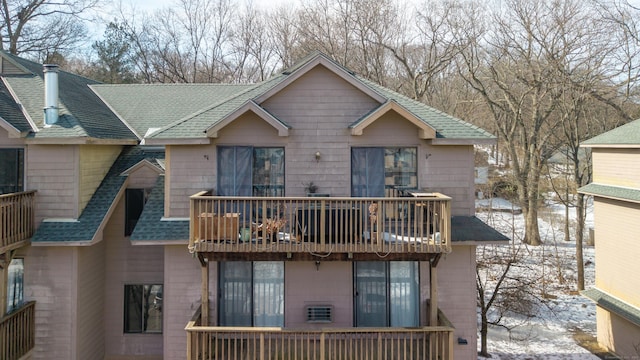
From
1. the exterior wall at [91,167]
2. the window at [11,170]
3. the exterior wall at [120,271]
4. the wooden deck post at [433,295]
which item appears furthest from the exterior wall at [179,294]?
the wooden deck post at [433,295]

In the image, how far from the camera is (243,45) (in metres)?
40.1

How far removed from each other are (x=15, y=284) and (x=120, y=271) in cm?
257

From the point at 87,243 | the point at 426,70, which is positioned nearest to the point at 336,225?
the point at 87,243

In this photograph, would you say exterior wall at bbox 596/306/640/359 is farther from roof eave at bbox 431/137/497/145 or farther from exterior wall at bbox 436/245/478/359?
roof eave at bbox 431/137/497/145

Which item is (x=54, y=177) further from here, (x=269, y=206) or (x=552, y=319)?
(x=552, y=319)

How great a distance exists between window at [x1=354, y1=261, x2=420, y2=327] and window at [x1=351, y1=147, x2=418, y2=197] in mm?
1960

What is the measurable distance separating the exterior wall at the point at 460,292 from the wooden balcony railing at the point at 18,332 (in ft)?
32.8

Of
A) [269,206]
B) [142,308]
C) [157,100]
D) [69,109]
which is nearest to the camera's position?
[269,206]

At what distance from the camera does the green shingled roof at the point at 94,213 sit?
36.1ft

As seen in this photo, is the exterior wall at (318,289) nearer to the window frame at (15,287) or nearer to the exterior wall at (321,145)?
the exterior wall at (321,145)

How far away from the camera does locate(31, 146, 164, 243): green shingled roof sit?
11.0 meters

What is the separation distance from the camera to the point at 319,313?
36.2 ft

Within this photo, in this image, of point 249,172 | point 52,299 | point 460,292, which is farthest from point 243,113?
point 460,292

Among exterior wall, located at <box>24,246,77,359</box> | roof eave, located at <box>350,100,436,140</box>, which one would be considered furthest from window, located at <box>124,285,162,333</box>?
roof eave, located at <box>350,100,436,140</box>
